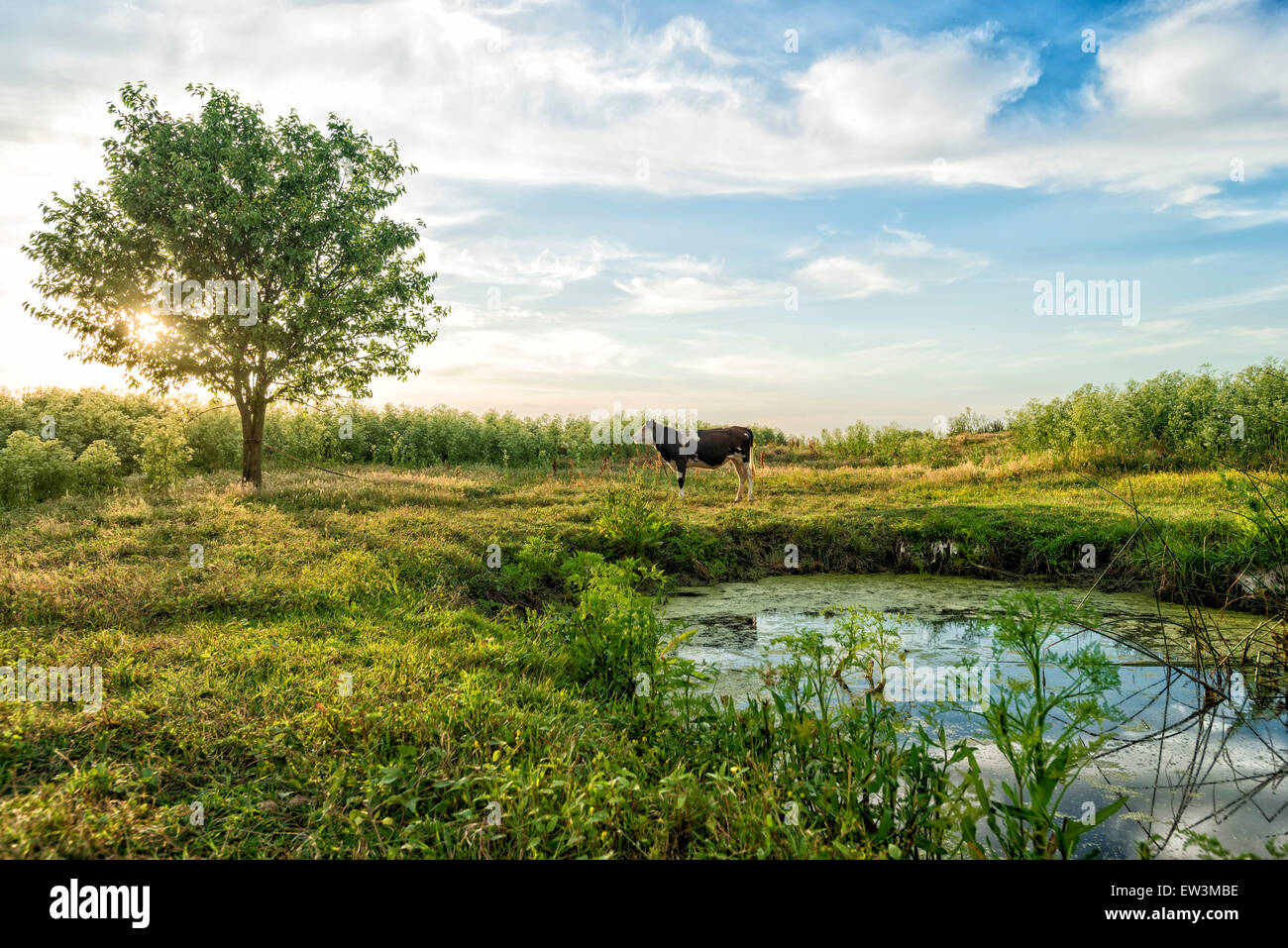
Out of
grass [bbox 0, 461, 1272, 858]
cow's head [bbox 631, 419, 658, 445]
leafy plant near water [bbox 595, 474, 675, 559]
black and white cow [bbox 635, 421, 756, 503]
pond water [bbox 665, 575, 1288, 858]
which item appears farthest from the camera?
cow's head [bbox 631, 419, 658, 445]

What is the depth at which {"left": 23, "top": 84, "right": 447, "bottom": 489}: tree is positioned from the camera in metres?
13.2

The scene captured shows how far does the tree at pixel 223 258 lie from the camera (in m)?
13.2

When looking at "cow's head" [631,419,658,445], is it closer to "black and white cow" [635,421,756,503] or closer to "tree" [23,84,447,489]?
"black and white cow" [635,421,756,503]

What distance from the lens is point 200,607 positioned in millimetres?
6539

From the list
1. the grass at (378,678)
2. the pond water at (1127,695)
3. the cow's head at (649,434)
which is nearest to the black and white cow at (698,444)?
the cow's head at (649,434)

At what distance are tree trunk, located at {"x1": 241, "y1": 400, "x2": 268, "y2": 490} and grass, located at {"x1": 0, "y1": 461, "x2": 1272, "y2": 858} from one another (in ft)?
10.6

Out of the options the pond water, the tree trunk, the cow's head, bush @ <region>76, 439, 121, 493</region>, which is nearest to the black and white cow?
the cow's head

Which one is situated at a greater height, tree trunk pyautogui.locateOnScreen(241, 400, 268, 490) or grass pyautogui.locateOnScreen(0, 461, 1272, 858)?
tree trunk pyautogui.locateOnScreen(241, 400, 268, 490)

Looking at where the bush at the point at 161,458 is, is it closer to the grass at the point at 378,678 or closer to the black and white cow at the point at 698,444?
the grass at the point at 378,678

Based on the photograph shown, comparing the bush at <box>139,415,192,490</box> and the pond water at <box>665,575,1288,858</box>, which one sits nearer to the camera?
the pond water at <box>665,575,1288,858</box>

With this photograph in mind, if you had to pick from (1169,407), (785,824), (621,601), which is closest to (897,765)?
(785,824)

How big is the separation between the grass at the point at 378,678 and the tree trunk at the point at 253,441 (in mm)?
3217
